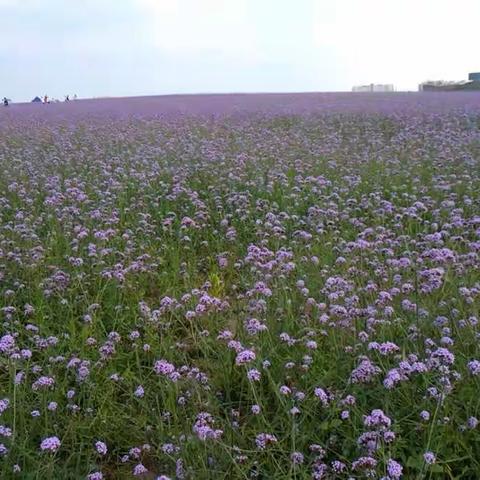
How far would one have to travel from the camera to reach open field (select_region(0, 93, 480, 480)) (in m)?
2.59

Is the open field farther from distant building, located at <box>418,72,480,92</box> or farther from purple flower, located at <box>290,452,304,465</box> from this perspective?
distant building, located at <box>418,72,480,92</box>

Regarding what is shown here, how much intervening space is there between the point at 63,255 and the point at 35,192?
82.0 inches

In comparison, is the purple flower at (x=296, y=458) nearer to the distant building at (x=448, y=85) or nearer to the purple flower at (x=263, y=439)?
the purple flower at (x=263, y=439)

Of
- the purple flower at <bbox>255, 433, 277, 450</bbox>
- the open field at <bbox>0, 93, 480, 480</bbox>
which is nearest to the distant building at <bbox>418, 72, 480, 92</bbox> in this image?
the open field at <bbox>0, 93, 480, 480</bbox>

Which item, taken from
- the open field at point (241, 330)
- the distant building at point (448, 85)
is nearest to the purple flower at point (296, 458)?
the open field at point (241, 330)

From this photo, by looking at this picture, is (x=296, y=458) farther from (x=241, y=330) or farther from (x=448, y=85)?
(x=448, y=85)

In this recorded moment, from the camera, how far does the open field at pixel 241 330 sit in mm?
2592

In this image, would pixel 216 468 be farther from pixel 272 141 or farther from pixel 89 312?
pixel 272 141

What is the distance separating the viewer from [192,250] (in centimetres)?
513

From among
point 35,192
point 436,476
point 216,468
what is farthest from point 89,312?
point 35,192

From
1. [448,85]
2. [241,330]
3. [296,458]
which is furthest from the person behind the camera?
[448,85]

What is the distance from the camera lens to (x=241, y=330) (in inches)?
137

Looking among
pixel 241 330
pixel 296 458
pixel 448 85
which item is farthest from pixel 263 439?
pixel 448 85

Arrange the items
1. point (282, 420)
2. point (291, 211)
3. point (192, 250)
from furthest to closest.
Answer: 1. point (291, 211)
2. point (192, 250)
3. point (282, 420)
